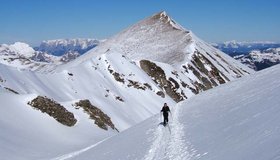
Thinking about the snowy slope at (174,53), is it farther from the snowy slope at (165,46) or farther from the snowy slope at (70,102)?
the snowy slope at (70,102)

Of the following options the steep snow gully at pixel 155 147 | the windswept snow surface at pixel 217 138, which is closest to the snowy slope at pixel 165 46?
the steep snow gully at pixel 155 147

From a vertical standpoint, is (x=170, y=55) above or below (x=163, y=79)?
above

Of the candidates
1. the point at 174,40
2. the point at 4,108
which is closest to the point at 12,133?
the point at 4,108

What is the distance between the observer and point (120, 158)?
2666 cm

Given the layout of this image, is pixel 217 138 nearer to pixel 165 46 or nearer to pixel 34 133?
pixel 34 133

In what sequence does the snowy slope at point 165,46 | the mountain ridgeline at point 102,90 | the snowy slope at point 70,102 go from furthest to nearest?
the snowy slope at point 165,46 → the mountain ridgeline at point 102,90 → the snowy slope at point 70,102

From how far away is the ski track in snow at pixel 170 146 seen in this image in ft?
71.4

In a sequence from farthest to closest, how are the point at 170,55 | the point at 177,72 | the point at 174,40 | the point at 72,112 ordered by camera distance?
the point at 174,40 < the point at 170,55 < the point at 177,72 < the point at 72,112

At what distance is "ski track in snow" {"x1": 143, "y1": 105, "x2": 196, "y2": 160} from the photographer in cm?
2177

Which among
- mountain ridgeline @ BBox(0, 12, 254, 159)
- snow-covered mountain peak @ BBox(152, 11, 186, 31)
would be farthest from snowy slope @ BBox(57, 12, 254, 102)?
mountain ridgeline @ BBox(0, 12, 254, 159)

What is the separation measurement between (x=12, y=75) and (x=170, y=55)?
76748 millimetres

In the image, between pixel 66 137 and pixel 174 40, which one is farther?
pixel 174 40

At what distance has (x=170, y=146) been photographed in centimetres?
2528

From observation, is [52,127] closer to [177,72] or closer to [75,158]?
[75,158]
